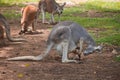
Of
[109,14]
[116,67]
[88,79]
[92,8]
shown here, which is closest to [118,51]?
[116,67]

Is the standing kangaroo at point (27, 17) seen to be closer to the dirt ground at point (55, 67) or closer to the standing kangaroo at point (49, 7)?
the dirt ground at point (55, 67)

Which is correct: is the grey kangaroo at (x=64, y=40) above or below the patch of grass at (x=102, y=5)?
above

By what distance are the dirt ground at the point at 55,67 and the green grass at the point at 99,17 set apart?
2007 millimetres

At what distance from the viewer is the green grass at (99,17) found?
12.2 meters

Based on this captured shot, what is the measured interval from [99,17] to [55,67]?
32.1 ft

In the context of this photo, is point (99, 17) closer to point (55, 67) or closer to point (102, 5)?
A: point (102, 5)

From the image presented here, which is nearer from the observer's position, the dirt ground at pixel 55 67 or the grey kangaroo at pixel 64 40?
the dirt ground at pixel 55 67

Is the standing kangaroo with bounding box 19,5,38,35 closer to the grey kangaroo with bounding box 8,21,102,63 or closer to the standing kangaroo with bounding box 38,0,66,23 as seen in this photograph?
the standing kangaroo with bounding box 38,0,66,23

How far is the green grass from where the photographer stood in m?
12.2

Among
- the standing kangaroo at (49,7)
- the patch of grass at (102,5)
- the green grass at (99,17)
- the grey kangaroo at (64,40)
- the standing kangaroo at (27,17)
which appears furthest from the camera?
the patch of grass at (102,5)

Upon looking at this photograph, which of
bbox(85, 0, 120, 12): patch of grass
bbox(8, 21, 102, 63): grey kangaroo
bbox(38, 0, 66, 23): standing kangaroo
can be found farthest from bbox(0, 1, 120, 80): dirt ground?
bbox(85, 0, 120, 12): patch of grass

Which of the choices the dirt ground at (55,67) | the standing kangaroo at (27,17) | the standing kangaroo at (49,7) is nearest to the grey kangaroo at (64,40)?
the dirt ground at (55,67)

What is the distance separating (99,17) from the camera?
686 inches

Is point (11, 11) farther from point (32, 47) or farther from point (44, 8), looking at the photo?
point (32, 47)
